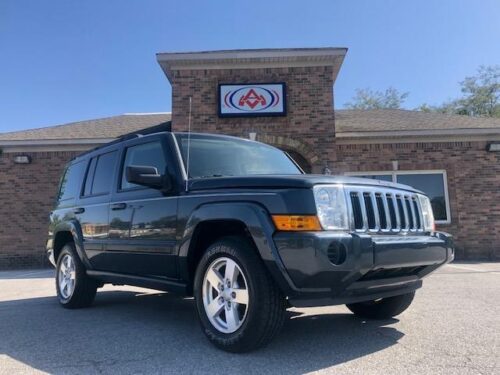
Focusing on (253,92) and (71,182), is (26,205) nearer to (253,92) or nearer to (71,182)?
(253,92)

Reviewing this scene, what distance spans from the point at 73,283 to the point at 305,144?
7.81 m

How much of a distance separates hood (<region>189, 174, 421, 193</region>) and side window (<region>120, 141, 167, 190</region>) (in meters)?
0.61

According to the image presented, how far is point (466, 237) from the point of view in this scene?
40.9 ft

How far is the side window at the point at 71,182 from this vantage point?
19.2ft

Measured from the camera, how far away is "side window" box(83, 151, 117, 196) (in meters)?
5.07

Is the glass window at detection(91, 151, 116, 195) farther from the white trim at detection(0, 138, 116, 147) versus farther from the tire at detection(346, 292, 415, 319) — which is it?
the white trim at detection(0, 138, 116, 147)

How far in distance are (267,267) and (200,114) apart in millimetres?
9513

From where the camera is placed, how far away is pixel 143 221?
4.22 meters

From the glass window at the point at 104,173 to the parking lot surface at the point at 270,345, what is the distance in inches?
57.3

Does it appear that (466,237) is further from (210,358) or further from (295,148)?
(210,358)

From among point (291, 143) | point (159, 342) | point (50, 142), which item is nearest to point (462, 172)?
point (291, 143)

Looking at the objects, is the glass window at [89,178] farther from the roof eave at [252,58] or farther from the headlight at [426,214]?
the roof eave at [252,58]

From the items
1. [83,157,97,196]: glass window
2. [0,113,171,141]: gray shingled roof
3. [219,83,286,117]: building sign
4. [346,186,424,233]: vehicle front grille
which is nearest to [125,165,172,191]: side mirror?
[346,186,424,233]: vehicle front grille

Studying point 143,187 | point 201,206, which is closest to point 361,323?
point 201,206
